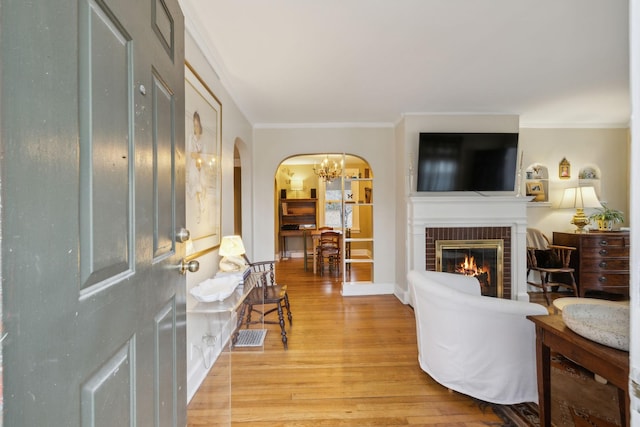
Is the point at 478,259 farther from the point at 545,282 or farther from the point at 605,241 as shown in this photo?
the point at 605,241

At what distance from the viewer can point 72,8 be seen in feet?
1.73

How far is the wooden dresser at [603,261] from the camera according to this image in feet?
12.4

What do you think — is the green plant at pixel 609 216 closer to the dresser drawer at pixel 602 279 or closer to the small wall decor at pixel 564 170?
the small wall decor at pixel 564 170

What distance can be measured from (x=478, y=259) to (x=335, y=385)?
2700 millimetres

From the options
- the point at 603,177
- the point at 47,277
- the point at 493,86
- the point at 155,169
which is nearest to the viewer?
the point at 47,277

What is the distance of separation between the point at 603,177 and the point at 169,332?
5.96m

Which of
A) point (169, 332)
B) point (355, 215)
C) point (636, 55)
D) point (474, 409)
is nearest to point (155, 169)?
point (169, 332)

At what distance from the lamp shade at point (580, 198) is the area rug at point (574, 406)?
2.89m

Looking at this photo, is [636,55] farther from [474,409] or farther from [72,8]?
[474,409]

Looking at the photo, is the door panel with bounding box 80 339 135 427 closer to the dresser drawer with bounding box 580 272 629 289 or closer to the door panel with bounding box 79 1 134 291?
the door panel with bounding box 79 1 134 291

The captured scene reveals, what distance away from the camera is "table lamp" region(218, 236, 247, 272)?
251 cm

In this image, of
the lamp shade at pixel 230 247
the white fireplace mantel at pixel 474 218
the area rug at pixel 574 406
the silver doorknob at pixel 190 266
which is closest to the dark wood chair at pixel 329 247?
the white fireplace mantel at pixel 474 218

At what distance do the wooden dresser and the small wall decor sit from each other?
100cm

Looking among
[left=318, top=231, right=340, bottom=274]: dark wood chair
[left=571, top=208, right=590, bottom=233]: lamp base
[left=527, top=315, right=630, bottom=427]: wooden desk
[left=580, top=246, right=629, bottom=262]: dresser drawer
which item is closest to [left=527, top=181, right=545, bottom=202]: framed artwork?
[left=571, top=208, right=590, bottom=233]: lamp base
